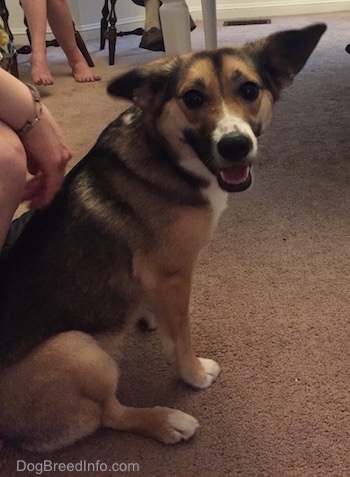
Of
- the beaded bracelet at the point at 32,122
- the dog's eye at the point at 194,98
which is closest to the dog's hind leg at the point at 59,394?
the beaded bracelet at the point at 32,122

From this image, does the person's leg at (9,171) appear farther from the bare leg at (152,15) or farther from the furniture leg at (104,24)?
the furniture leg at (104,24)

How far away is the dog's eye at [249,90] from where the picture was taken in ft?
3.76

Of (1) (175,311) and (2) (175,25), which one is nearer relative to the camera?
(1) (175,311)

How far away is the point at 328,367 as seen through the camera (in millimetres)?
1329

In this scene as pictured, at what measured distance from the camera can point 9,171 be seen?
1.10 m

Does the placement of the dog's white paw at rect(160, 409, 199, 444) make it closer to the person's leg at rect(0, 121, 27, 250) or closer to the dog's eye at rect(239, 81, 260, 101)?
the person's leg at rect(0, 121, 27, 250)

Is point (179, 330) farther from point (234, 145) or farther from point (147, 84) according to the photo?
point (147, 84)

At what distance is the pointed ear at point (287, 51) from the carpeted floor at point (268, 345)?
2.05ft

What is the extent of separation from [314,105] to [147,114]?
5.81ft

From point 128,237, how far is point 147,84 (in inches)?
13.5

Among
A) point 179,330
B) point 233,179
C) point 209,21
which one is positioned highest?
point 233,179

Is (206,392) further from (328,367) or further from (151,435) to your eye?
(328,367)

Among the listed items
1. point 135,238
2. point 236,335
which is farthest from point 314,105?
point 135,238

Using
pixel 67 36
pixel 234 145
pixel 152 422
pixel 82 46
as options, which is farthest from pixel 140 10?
pixel 152 422
